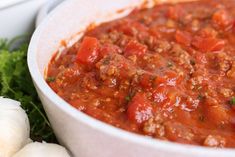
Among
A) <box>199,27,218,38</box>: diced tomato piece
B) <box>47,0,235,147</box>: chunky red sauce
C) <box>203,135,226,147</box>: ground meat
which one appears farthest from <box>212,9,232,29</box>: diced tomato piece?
<box>203,135,226,147</box>: ground meat

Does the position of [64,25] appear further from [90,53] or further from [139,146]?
[139,146]

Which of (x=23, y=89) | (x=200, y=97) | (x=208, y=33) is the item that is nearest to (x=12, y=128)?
(x=23, y=89)

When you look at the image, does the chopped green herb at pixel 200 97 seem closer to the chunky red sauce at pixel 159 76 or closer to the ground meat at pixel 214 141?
the chunky red sauce at pixel 159 76

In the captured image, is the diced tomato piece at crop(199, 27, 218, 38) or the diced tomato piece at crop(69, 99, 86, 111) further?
the diced tomato piece at crop(199, 27, 218, 38)

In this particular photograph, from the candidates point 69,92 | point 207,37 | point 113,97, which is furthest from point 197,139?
point 207,37

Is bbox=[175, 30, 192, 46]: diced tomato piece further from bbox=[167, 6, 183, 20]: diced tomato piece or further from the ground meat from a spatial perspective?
the ground meat

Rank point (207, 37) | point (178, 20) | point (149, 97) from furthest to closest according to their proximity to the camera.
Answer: point (178, 20) < point (207, 37) < point (149, 97)

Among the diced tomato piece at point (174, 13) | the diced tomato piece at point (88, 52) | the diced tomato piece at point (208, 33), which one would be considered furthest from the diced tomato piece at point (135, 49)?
the diced tomato piece at point (174, 13)
